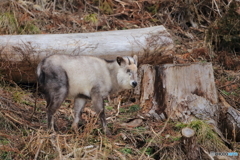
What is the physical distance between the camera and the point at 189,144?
217 inches

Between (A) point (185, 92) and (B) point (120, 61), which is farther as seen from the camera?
(A) point (185, 92)

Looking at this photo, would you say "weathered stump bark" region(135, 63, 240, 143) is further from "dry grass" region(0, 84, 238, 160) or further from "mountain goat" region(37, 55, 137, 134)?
"mountain goat" region(37, 55, 137, 134)

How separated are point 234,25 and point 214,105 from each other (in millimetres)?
4375

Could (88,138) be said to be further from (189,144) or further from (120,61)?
(189,144)

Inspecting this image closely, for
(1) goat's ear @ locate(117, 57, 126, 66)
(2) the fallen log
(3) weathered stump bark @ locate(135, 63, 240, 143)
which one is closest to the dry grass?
(3) weathered stump bark @ locate(135, 63, 240, 143)

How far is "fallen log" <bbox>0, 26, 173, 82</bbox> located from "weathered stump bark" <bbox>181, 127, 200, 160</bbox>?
3.23m

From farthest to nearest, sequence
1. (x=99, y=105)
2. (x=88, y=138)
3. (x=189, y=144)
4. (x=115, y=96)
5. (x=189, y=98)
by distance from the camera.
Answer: (x=115, y=96), (x=189, y=98), (x=99, y=105), (x=88, y=138), (x=189, y=144)

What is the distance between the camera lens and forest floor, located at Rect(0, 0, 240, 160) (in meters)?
5.55

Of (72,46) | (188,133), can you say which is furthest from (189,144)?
(72,46)

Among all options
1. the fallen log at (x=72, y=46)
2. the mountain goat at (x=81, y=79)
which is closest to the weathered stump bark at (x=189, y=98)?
the mountain goat at (x=81, y=79)

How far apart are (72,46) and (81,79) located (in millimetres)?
2008

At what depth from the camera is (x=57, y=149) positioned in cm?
516

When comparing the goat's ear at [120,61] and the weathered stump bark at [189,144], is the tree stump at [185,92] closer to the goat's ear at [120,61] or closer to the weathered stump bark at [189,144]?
the goat's ear at [120,61]

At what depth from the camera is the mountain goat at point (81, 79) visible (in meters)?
5.95
